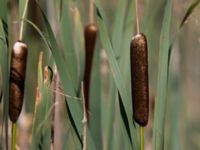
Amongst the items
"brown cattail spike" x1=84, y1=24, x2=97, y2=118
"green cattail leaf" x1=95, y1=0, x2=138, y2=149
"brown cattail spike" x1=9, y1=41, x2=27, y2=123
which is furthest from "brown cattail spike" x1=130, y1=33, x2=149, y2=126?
"brown cattail spike" x1=84, y1=24, x2=97, y2=118

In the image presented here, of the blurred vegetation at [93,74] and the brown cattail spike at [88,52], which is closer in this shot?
the blurred vegetation at [93,74]

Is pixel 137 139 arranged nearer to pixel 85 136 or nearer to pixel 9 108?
pixel 85 136

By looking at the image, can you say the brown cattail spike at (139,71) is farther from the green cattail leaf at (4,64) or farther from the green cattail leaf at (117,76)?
the green cattail leaf at (4,64)

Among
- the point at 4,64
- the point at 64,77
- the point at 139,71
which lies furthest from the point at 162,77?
the point at 4,64

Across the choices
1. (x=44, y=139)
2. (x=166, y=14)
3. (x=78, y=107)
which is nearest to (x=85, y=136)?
(x=78, y=107)

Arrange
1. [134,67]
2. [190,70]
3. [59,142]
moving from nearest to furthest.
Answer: [134,67] < [59,142] < [190,70]

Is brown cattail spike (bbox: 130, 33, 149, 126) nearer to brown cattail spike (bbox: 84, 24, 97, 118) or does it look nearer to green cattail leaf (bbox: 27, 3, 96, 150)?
green cattail leaf (bbox: 27, 3, 96, 150)

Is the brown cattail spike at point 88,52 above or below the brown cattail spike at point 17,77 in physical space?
above

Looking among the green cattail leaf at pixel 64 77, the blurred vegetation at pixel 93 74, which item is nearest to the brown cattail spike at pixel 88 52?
the blurred vegetation at pixel 93 74
